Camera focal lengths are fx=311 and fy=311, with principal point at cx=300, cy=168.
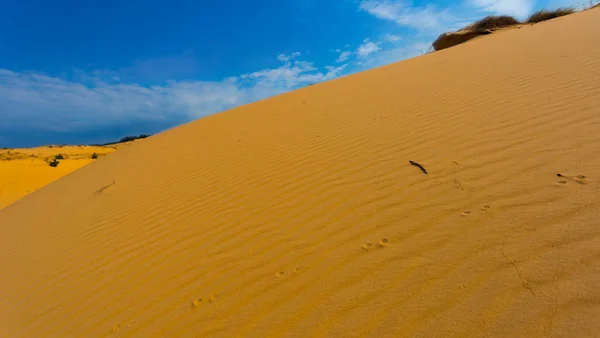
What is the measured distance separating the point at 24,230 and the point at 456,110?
670cm

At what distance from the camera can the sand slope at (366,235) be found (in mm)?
1586

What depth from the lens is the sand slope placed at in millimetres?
1586

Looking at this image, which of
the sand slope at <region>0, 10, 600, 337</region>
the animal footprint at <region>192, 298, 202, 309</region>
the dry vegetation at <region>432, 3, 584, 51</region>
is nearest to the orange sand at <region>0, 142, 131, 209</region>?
the sand slope at <region>0, 10, 600, 337</region>

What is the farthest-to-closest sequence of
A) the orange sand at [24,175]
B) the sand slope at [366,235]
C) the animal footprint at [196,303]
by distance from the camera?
the orange sand at [24,175] → the animal footprint at [196,303] → the sand slope at [366,235]

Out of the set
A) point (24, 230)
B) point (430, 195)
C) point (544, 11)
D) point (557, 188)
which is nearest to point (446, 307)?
point (430, 195)

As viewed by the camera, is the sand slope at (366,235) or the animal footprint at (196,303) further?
the animal footprint at (196,303)

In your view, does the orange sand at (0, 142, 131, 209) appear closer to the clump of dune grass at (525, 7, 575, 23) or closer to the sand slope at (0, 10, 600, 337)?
the sand slope at (0, 10, 600, 337)

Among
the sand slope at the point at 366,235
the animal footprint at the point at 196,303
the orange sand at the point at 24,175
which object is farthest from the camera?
the orange sand at the point at 24,175

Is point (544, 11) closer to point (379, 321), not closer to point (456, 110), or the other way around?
point (456, 110)

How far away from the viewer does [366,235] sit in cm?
220

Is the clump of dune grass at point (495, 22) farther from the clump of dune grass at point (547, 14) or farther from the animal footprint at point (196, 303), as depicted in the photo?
the animal footprint at point (196, 303)

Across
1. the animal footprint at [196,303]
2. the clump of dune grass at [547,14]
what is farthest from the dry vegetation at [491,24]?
the animal footprint at [196,303]

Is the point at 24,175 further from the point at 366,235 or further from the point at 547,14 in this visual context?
the point at 547,14

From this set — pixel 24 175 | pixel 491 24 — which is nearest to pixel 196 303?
pixel 24 175
